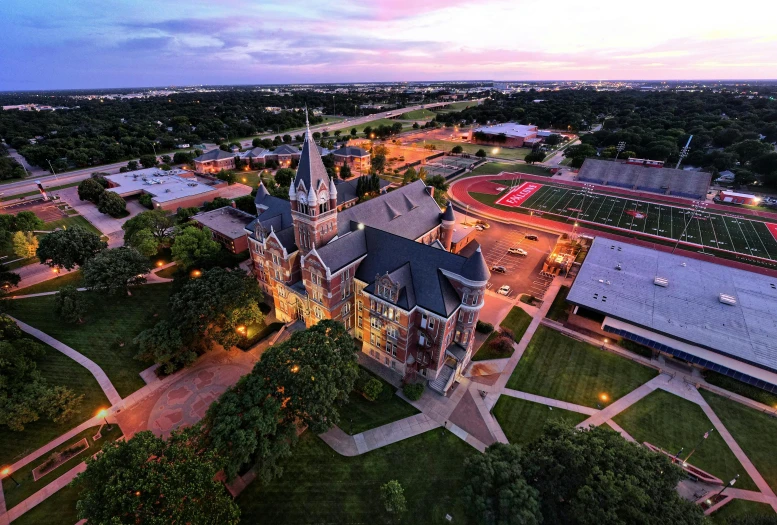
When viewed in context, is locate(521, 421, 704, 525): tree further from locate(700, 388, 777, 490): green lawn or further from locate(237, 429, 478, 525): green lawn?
locate(700, 388, 777, 490): green lawn

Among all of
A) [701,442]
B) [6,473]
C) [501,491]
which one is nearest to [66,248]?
[6,473]

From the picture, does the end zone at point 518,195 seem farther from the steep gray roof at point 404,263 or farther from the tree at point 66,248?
the tree at point 66,248

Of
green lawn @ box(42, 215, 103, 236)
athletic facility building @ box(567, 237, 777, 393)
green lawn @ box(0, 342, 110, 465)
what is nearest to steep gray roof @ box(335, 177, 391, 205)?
athletic facility building @ box(567, 237, 777, 393)

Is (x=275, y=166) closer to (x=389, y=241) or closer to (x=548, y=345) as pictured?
(x=389, y=241)

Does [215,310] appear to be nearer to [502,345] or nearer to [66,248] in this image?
[66,248]

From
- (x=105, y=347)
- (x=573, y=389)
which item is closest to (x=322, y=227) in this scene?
(x=105, y=347)

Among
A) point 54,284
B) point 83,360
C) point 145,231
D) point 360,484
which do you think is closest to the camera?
point 360,484
